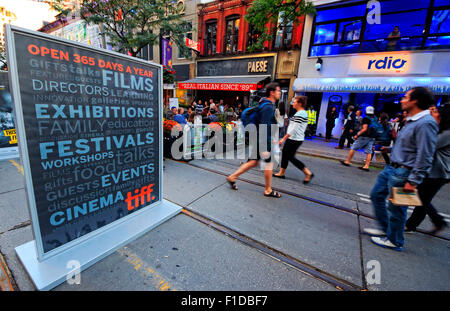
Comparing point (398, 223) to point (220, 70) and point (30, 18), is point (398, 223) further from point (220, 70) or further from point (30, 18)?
point (30, 18)

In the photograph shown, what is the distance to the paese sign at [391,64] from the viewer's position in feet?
28.6

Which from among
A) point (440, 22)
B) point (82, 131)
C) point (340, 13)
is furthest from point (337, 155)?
point (340, 13)

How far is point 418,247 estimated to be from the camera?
2656 mm

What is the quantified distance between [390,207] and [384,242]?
53 centimetres

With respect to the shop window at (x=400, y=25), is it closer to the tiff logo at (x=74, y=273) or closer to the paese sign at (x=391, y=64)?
the paese sign at (x=391, y=64)

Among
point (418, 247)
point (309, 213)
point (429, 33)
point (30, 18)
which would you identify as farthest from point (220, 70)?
point (30, 18)

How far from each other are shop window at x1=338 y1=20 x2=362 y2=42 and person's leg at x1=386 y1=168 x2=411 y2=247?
36.9 ft

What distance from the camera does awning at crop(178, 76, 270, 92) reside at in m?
12.4

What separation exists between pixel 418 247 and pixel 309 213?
1377 millimetres

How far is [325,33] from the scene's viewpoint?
10.9m

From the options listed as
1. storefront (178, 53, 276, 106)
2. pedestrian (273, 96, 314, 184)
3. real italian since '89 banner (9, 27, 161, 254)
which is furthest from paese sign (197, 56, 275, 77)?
real italian since '89 banner (9, 27, 161, 254)

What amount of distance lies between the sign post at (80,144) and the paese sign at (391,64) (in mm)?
10799

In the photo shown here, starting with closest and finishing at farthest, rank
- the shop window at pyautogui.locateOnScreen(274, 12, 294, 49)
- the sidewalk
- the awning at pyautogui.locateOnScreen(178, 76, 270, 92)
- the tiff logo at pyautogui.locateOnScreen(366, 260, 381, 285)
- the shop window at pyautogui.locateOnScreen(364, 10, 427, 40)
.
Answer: the tiff logo at pyautogui.locateOnScreen(366, 260, 381, 285), the sidewalk, the shop window at pyautogui.locateOnScreen(364, 10, 427, 40), the shop window at pyautogui.locateOnScreen(274, 12, 294, 49), the awning at pyautogui.locateOnScreen(178, 76, 270, 92)

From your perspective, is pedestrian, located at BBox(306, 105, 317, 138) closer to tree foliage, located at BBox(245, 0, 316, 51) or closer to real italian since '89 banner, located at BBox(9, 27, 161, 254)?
tree foliage, located at BBox(245, 0, 316, 51)
